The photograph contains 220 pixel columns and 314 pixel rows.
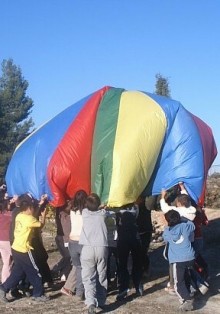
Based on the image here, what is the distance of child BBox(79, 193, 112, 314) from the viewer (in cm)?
699

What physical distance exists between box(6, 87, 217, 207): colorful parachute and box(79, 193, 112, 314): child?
1.66 feet

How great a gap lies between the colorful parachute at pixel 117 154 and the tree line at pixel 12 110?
3005 cm

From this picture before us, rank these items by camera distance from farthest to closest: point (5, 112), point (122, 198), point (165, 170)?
point (5, 112) → point (165, 170) → point (122, 198)

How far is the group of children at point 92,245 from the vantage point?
23.1 ft

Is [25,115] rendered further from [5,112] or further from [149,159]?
[149,159]

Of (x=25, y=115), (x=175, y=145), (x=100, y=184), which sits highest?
(x=25, y=115)

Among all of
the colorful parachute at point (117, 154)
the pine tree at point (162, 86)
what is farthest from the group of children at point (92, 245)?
the pine tree at point (162, 86)

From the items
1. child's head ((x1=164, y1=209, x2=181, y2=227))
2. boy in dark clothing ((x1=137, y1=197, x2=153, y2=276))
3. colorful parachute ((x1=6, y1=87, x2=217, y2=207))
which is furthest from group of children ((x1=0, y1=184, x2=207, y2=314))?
boy in dark clothing ((x1=137, y1=197, x2=153, y2=276))

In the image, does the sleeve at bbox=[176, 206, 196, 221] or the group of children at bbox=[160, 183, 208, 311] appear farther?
the sleeve at bbox=[176, 206, 196, 221]

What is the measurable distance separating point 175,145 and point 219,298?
2.38 m

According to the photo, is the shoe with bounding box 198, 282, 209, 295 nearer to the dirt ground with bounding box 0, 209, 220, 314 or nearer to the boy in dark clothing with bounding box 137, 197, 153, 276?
the dirt ground with bounding box 0, 209, 220, 314

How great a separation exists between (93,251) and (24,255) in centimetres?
120

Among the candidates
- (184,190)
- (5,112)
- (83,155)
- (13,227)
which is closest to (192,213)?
(184,190)

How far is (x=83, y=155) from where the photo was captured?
7809 millimetres
